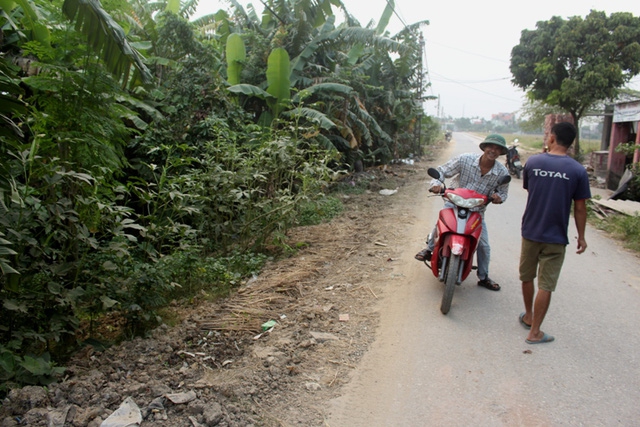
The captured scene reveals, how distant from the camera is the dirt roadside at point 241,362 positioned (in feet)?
8.91

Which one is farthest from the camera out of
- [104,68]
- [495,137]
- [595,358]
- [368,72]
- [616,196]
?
→ [368,72]

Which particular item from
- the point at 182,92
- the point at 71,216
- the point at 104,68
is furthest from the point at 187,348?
the point at 182,92

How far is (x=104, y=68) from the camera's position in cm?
343

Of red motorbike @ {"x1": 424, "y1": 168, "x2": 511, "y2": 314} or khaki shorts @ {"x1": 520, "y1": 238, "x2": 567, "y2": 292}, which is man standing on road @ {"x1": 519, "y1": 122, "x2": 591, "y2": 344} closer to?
khaki shorts @ {"x1": 520, "y1": 238, "x2": 567, "y2": 292}

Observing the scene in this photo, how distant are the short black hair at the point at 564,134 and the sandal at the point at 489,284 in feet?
6.05

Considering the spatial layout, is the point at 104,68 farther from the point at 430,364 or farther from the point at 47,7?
the point at 430,364

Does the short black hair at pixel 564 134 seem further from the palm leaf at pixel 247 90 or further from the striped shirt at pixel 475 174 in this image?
the palm leaf at pixel 247 90

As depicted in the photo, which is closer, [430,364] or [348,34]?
[430,364]

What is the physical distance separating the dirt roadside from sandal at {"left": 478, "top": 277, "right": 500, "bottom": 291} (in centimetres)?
102

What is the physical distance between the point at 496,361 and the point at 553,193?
1.40 m

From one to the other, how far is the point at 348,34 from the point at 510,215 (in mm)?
5363

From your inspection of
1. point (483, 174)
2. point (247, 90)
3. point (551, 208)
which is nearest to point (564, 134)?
point (551, 208)

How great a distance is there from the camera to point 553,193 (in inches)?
149

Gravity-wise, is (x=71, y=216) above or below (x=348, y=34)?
below
